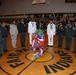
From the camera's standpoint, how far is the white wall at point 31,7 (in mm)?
13906

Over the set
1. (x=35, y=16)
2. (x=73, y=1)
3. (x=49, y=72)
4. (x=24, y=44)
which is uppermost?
Result: (x=73, y=1)

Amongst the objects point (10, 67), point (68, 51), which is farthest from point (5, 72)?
point (68, 51)

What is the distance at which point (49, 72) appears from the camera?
17.3ft

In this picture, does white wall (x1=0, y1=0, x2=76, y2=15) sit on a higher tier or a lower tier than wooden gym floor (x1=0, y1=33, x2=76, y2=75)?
higher

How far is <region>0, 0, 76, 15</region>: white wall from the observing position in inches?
547

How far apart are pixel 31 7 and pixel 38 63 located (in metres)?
9.65

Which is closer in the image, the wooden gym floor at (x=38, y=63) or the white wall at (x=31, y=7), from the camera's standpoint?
the wooden gym floor at (x=38, y=63)

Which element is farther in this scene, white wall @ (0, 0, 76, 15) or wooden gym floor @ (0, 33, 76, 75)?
white wall @ (0, 0, 76, 15)

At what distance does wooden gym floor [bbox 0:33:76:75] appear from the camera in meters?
5.32

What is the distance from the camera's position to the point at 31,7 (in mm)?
14805

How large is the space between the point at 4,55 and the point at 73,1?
9075 millimetres

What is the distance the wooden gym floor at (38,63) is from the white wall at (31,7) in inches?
276

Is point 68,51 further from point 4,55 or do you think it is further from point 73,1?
point 73,1

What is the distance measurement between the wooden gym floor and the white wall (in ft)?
23.0
